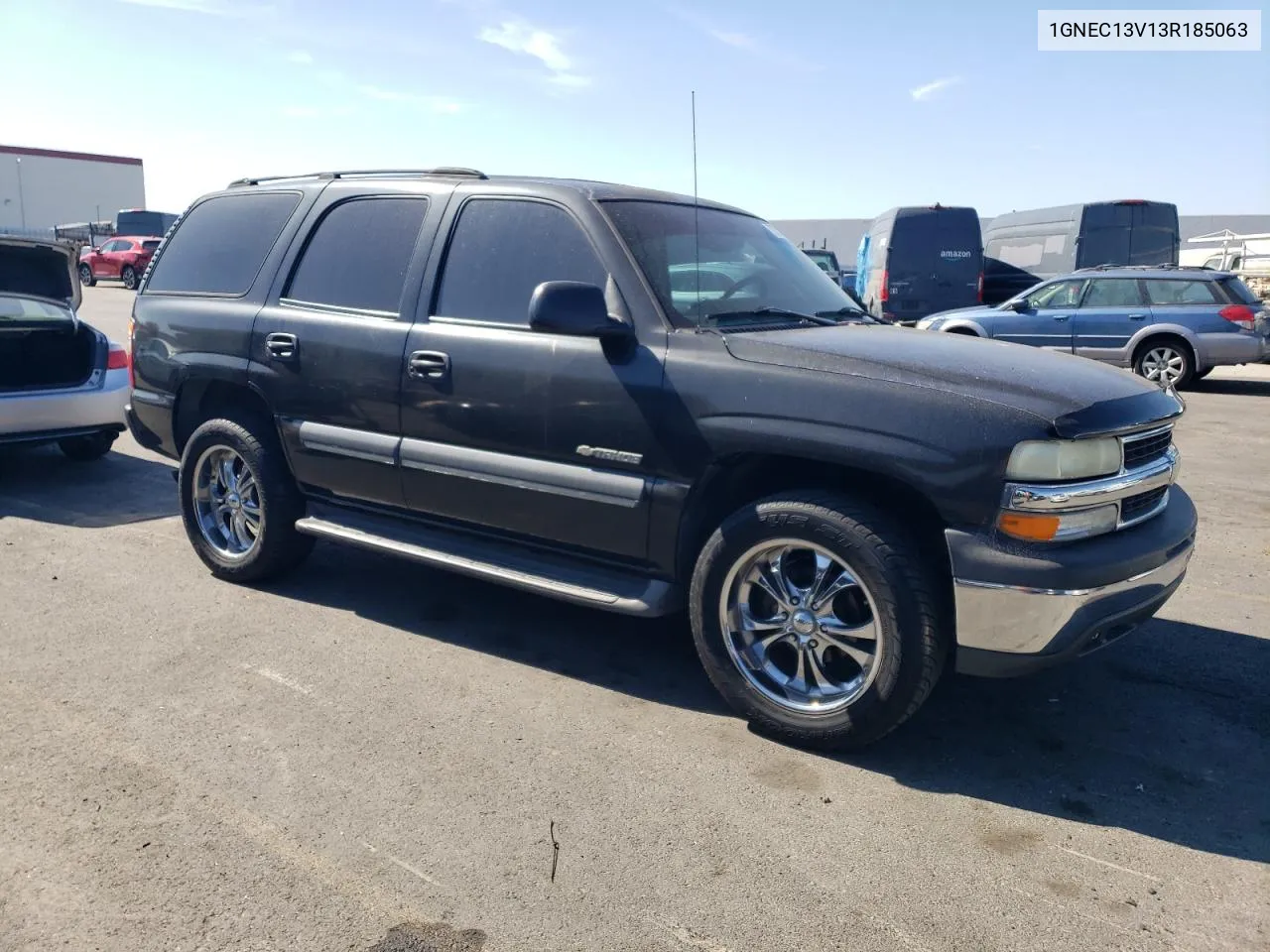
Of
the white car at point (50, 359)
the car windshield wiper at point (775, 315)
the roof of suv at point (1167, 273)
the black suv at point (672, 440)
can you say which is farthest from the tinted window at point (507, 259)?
the roof of suv at point (1167, 273)

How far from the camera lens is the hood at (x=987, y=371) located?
315 centimetres

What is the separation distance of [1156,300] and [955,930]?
12.4 metres

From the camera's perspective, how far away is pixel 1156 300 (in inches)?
507

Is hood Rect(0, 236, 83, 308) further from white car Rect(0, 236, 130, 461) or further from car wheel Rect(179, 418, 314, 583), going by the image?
car wheel Rect(179, 418, 314, 583)

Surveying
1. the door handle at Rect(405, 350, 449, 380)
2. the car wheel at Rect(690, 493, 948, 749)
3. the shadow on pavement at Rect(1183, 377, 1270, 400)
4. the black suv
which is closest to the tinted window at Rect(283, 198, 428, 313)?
the black suv

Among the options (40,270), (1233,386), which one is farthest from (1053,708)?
(1233,386)

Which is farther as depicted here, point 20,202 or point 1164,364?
point 20,202

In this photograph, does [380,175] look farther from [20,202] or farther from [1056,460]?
[20,202]

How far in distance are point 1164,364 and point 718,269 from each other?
10830 mm

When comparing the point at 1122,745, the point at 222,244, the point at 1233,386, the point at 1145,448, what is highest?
the point at 222,244

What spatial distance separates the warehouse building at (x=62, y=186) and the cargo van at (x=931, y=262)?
52.8m

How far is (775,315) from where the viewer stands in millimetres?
4059

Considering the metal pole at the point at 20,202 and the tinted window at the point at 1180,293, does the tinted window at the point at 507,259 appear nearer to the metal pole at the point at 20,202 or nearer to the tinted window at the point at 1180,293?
the tinted window at the point at 1180,293

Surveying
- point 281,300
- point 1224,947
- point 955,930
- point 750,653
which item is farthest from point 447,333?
point 1224,947
